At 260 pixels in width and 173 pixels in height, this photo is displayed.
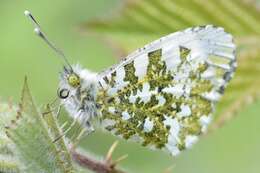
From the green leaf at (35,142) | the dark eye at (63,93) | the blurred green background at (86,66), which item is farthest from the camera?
the blurred green background at (86,66)

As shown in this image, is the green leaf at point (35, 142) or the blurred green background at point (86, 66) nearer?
the green leaf at point (35, 142)

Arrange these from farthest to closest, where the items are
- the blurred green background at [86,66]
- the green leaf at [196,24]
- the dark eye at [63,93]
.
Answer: the blurred green background at [86,66], the green leaf at [196,24], the dark eye at [63,93]

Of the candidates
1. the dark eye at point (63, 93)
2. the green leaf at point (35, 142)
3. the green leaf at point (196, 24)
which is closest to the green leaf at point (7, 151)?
the green leaf at point (35, 142)

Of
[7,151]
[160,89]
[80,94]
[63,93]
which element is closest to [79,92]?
[80,94]

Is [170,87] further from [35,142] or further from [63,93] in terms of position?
[35,142]

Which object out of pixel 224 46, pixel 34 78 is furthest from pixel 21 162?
pixel 34 78

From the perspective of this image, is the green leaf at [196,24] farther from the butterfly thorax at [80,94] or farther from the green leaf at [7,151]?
the green leaf at [7,151]

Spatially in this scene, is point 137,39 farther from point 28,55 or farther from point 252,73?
point 28,55
